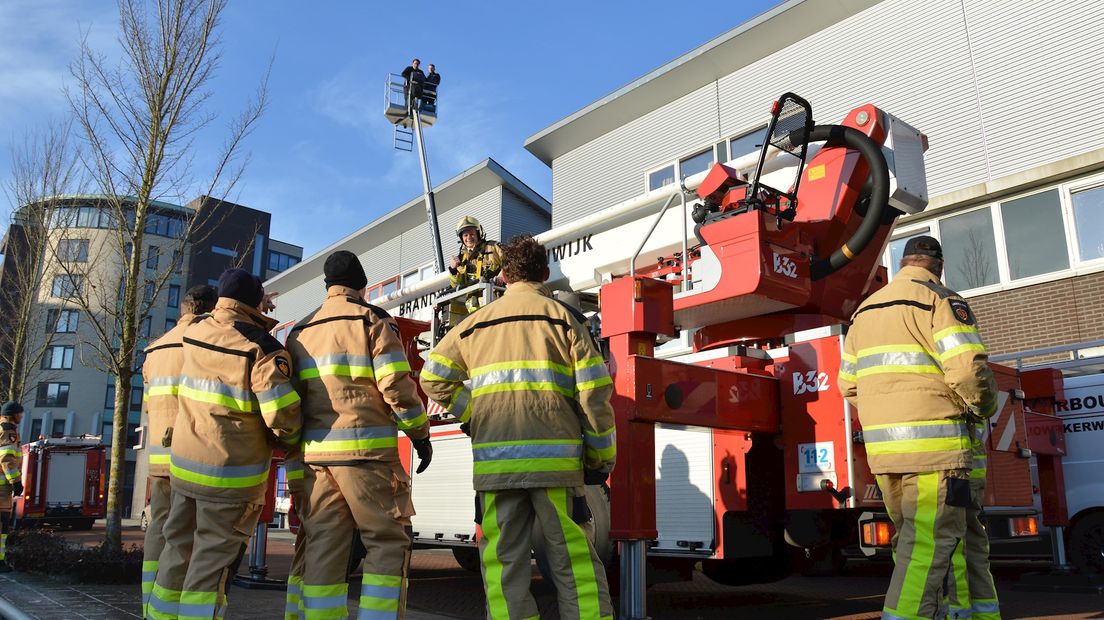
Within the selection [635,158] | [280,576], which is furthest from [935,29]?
[280,576]

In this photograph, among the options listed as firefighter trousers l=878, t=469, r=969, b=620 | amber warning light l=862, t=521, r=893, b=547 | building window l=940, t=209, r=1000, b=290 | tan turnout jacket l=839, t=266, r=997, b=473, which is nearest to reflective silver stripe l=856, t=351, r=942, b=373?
tan turnout jacket l=839, t=266, r=997, b=473

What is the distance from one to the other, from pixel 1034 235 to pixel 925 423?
32.8 feet

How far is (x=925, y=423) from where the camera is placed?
3.81 metres

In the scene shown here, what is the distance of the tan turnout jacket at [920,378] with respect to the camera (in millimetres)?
3736

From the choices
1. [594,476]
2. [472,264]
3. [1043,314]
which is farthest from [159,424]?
[1043,314]

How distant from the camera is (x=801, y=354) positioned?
5.33m

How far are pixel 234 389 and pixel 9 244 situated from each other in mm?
14215

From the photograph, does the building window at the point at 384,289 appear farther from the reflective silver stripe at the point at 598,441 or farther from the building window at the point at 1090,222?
the building window at the point at 1090,222

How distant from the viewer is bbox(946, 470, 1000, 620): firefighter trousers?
12.4ft

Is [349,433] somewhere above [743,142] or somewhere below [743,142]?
below

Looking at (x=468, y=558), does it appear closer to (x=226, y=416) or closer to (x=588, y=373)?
(x=226, y=416)

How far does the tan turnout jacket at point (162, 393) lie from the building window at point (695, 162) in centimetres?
1251

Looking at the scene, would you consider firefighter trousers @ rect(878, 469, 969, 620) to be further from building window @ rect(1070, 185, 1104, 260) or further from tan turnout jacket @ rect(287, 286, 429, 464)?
building window @ rect(1070, 185, 1104, 260)

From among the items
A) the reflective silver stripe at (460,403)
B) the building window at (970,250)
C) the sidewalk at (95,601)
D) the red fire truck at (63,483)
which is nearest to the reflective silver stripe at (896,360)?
the reflective silver stripe at (460,403)
